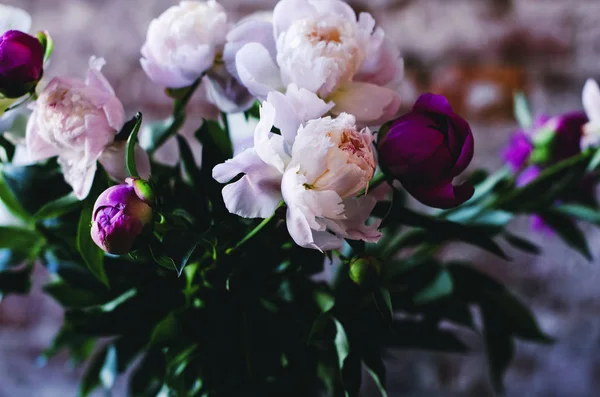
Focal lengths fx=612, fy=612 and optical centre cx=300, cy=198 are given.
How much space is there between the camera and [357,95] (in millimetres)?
444

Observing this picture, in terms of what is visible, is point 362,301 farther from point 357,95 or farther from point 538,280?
point 538,280

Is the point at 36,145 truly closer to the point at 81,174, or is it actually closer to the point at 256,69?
the point at 81,174

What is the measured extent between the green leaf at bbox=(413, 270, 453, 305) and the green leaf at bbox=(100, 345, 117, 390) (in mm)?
296

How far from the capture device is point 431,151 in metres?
0.39

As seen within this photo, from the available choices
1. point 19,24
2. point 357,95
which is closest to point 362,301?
point 357,95

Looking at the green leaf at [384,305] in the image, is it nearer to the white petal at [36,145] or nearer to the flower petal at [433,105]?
the flower petal at [433,105]

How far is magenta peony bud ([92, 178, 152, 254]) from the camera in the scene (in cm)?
37

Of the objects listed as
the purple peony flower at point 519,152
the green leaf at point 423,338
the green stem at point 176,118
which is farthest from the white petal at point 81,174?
the purple peony flower at point 519,152

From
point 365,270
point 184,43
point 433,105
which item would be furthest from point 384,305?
point 184,43

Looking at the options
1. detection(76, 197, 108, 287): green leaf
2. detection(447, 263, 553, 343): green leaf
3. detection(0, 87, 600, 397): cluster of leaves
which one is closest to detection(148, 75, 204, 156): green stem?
detection(0, 87, 600, 397): cluster of leaves

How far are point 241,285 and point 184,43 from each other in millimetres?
194

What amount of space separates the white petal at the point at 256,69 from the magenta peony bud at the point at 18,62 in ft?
0.47

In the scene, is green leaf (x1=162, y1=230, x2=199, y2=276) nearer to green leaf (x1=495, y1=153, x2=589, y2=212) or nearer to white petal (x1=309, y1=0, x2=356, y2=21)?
white petal (x1=309, y1=0, x2=356, y2=21)

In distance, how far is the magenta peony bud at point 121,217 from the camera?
0.37 metres
